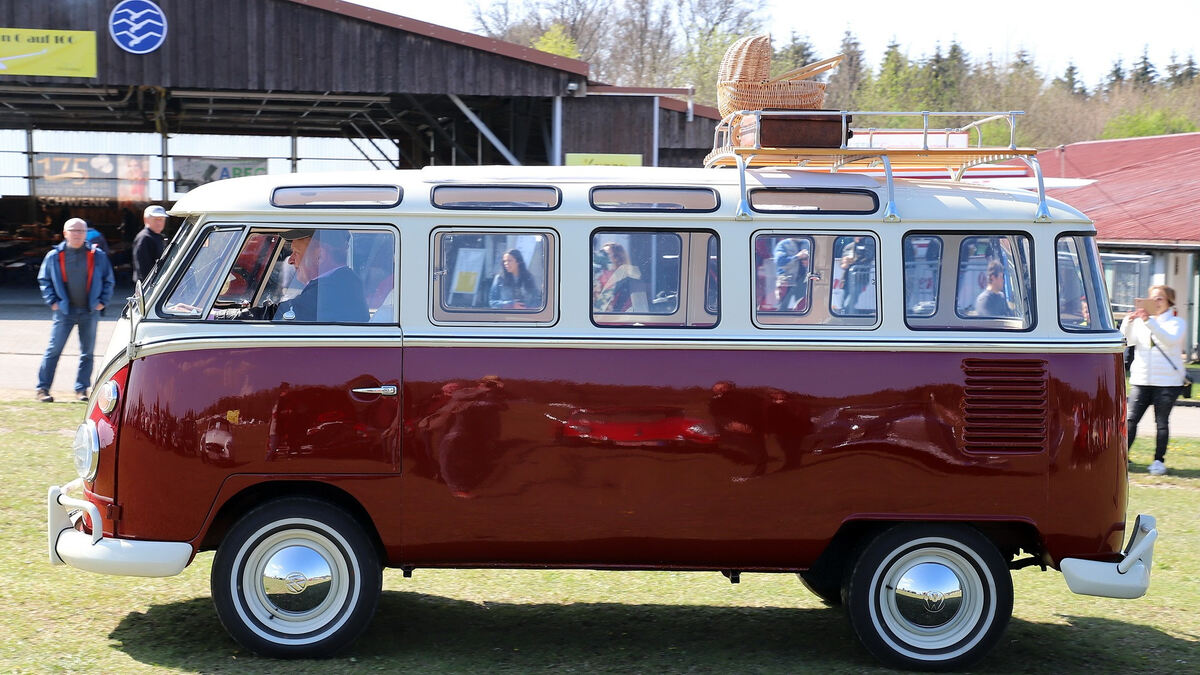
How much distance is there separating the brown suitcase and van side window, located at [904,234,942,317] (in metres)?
0.67

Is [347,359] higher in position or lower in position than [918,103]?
lower

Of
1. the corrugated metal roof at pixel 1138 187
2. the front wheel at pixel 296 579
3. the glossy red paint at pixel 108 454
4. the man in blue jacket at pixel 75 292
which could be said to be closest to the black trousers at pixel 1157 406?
the corrugated metal roof at pixel 1138 187

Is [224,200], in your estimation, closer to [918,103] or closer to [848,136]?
[848,136]

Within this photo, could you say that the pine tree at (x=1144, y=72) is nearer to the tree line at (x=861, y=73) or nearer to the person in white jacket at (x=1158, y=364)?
the tree line at (x=861, y=73)

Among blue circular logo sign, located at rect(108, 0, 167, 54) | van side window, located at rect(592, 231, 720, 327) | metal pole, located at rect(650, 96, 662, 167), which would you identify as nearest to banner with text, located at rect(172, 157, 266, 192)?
blue circular logo sign, located at rect(108, 0, 167, 54)

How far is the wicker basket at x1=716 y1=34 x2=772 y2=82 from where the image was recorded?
6984 mm

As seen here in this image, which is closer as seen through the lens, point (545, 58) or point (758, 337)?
point (758, 337)

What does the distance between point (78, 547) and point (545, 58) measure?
1646 cm

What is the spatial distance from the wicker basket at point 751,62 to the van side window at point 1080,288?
82.9 inches

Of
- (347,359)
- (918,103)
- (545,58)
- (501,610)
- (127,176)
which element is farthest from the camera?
(918,103)

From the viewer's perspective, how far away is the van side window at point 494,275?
223 inches

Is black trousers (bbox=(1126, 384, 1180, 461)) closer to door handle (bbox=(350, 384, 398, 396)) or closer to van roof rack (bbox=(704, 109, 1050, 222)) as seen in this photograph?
van roof rack (bbox=(704, 109, 1050, 222))

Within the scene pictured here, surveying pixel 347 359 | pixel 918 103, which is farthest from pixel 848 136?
pixel 918 103

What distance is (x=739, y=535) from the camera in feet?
18.7
